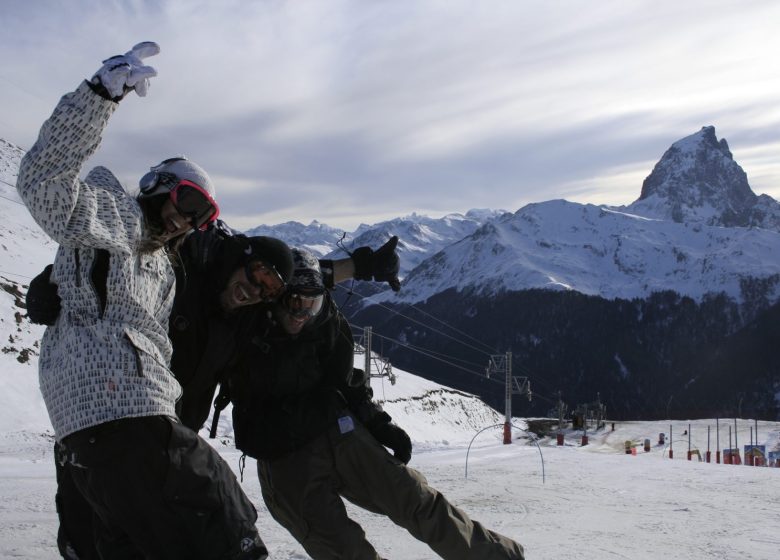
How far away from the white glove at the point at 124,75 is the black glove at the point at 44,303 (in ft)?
2.14

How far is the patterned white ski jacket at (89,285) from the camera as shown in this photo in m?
2.07

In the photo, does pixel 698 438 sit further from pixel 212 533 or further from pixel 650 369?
pixel 650 369

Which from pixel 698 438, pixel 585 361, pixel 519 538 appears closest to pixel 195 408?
pixel 519 538

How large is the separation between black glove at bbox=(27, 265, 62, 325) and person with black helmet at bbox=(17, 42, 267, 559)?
29 millimetres

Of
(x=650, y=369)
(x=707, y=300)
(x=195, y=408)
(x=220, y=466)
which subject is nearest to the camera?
(x=220, y=466)

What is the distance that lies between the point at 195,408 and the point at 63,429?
0.83m

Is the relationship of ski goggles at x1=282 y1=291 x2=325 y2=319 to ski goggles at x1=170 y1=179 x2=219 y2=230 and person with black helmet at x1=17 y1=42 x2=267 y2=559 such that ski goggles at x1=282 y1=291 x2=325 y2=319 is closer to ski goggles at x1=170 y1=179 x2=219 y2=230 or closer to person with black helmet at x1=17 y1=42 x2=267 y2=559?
ski goggles at x1=170 y1=179 x2=219 y2=230

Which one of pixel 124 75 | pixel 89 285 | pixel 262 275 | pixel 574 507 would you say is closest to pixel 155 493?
pixel 89 285

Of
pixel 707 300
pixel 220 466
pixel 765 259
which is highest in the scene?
pixel 765 259

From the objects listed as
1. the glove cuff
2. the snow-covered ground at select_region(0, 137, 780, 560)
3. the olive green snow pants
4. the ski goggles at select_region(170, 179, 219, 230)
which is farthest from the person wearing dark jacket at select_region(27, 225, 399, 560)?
the snow-covered ground at select_region(0, 137, 780, 560)

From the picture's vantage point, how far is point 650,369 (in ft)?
483

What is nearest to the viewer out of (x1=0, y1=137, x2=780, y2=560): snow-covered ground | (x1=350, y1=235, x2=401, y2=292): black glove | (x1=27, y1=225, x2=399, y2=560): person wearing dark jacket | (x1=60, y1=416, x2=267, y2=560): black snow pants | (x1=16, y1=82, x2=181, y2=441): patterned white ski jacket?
(x1=16, y1=82, x2=181, y2=441): patterned white ski jacket

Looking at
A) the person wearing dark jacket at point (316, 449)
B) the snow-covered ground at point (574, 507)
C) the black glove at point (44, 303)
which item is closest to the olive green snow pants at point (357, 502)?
the person wearing dark jacket at point (316, 449)

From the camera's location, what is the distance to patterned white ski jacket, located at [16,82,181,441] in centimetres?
207
